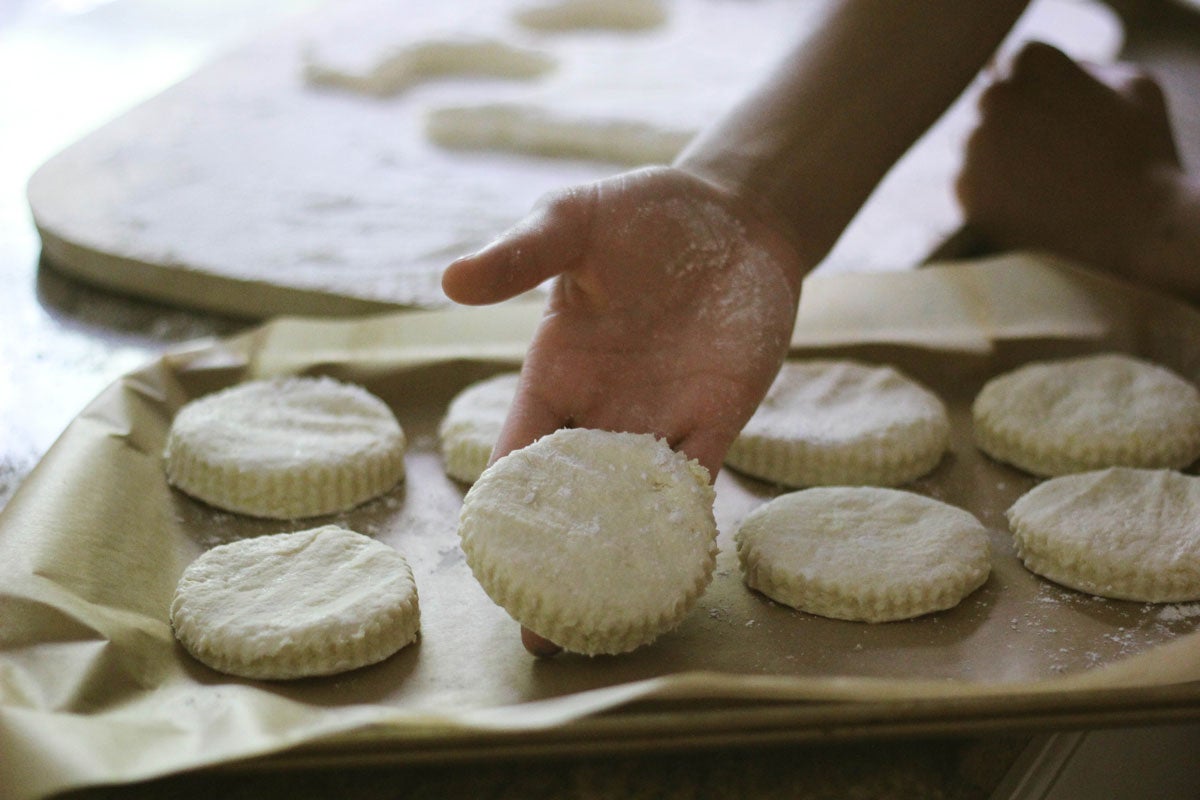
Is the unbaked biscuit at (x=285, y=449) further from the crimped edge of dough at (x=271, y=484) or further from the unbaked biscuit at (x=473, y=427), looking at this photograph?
the unbaked biscuit at (x=473, y=427)

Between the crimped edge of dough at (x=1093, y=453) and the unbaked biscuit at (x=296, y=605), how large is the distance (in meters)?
1.31

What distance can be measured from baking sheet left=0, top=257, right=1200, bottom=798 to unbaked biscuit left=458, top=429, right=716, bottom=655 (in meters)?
0.12

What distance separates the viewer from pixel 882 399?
256 cm

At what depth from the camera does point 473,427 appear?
2432 mm

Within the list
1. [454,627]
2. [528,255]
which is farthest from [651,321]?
[454,627]

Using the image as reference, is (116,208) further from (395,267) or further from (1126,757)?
(1126,757)

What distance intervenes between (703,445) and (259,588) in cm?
76

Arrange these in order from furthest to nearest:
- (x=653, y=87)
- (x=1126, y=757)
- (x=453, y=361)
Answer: (x=653, y=87) < (x=453, y=361) < (x=1126, y=757)

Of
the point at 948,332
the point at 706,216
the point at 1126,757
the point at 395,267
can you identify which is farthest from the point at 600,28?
the point at 1126,757

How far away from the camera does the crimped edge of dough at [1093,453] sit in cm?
240

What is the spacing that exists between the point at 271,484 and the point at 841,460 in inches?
44.3

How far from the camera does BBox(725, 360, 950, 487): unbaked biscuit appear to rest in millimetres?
2391

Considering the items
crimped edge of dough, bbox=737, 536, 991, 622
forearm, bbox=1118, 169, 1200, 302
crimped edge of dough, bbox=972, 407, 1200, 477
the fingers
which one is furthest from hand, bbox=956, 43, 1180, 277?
the fingers

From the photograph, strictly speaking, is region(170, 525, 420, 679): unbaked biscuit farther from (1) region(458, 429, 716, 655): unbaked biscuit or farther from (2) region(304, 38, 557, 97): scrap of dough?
(2) region(304, 38, 557, 97): scrap of dough
